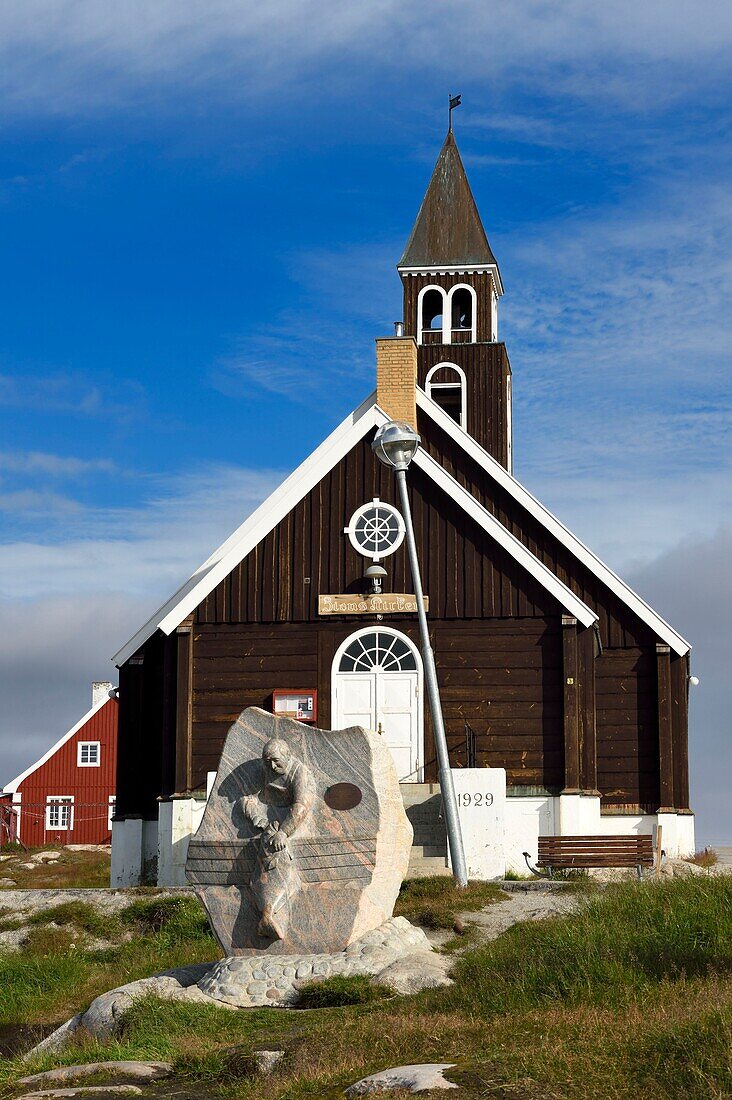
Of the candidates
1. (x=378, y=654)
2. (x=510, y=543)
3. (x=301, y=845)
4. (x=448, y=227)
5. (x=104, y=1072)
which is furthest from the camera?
(x=448, y=227)

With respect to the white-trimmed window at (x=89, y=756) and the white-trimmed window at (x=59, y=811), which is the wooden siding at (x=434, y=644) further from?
the white-trimmed window at (x=59, y=811)

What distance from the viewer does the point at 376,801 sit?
14008 millimetres

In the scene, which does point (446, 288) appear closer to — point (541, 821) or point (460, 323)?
point (460, 323)

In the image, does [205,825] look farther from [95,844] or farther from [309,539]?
[95,844]

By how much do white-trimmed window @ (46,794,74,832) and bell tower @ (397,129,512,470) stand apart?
2463 cm

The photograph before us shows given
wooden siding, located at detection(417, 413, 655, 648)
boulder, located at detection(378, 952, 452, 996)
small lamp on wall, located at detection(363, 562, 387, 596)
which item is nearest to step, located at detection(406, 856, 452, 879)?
small lamp on wall, located at detection(363, 562, 387, 596)

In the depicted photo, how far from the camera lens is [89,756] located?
173ft

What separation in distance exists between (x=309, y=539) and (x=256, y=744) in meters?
10.9

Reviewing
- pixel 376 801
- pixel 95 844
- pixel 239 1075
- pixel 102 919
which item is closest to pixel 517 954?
pixel 376 801

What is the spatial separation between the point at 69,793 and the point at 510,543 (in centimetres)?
3199

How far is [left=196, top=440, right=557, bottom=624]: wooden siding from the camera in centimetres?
2467

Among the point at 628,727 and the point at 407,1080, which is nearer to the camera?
the point at 407,1080

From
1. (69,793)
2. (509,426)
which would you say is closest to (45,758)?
(69,793)

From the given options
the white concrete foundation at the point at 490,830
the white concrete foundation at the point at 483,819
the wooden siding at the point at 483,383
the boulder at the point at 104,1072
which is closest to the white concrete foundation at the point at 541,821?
the white concrete foundation at the point at 490,830
